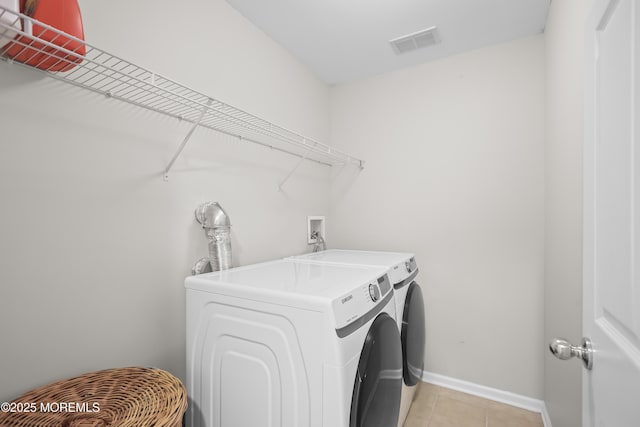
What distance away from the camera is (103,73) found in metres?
1.06

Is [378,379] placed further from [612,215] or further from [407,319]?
[612,215]

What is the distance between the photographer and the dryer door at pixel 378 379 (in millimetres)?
1146

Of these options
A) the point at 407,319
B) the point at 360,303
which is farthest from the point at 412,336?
the point at 360,303

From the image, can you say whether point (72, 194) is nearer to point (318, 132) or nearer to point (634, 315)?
point (634, 315)

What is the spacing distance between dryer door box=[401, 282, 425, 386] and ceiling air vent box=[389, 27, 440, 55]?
1.78m

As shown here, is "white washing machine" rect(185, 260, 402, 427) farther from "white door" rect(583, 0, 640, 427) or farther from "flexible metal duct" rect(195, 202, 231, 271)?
"white door" rect(583, 0, 640, 427)

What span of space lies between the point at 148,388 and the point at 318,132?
91.5 inches

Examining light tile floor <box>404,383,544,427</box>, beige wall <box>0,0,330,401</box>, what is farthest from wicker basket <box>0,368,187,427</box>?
light tile floor <box>404,383,544,427</box>

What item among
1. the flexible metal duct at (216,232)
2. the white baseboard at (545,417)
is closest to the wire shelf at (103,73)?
the flexible metal duct at (216,232)

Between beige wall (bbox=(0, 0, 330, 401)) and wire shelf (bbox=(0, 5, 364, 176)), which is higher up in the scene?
wire shelf (bbox=(0, 5, 364, 176))

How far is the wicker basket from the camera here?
0.90 meters

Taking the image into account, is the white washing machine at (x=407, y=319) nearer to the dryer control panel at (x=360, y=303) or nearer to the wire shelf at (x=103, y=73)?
the dryer control panel at (x=360, y=303)

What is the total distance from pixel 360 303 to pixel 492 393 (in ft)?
6.22

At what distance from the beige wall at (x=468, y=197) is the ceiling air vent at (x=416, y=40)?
29cm
